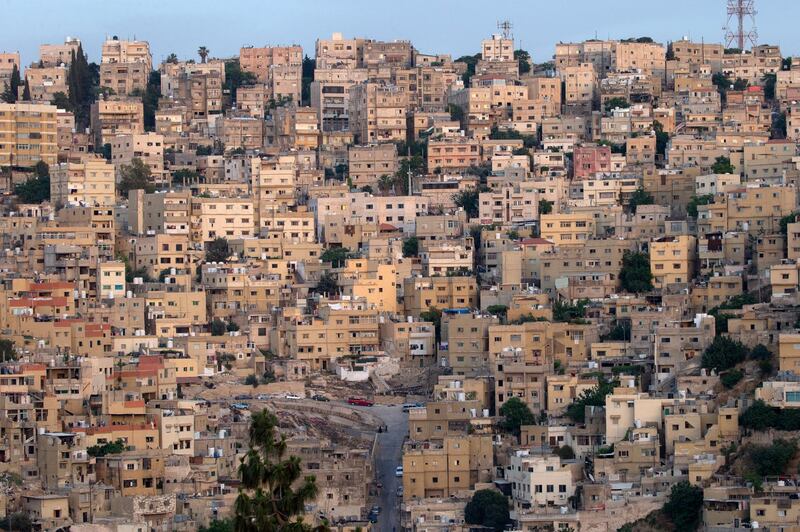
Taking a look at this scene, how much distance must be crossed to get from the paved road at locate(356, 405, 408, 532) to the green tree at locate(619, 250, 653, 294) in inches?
323

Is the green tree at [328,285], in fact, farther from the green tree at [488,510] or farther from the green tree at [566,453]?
the green tree at [488,510]

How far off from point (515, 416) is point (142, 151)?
84.3ft

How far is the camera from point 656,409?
62844mm

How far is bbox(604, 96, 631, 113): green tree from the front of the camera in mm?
93438

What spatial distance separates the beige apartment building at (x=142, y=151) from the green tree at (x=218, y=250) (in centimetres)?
682

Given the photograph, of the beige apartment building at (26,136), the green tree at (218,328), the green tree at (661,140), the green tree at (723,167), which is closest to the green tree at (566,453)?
the green tree at (218,328)

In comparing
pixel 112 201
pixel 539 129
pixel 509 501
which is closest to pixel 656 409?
pixel 509 501

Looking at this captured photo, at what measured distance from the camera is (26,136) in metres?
87.4

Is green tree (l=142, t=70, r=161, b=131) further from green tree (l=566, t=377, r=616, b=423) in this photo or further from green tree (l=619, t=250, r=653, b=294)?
green tree (l=566, t=377, r=616, b=423)

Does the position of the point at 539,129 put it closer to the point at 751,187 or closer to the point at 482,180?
the point at 482,180

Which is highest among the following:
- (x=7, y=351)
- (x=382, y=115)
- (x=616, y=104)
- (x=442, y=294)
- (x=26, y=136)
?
(x=616, y=104)

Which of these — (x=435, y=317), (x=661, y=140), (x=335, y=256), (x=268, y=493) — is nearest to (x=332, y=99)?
(x=661, y=140)

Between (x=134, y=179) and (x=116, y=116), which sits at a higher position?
(x=116, y=116)

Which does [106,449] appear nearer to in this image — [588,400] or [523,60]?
[588,400]
